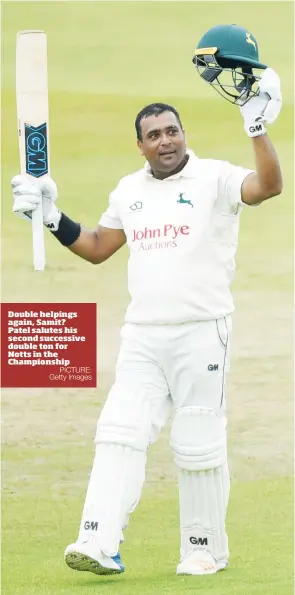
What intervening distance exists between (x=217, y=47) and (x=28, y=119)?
0.68 metres

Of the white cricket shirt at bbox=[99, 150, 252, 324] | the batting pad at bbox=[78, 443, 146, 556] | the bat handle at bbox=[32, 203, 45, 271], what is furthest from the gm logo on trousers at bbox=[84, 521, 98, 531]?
the bat handle at bbox=[32, 203, 45, 271]

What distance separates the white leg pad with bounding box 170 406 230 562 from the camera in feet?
14.3

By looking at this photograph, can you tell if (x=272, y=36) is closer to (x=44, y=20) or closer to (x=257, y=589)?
(x=44, y=20)

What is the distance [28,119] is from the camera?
4.56 m

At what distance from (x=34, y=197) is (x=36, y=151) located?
0.50ft

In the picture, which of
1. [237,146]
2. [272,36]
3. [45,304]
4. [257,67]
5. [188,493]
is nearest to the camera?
[257,67]

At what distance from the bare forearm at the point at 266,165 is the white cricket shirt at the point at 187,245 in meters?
0.14

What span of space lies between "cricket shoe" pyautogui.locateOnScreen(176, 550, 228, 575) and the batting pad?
0.29 metres

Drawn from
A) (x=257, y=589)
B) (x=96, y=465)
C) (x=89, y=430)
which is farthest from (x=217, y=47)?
(x=89, y=430)

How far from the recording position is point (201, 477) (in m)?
4.41
